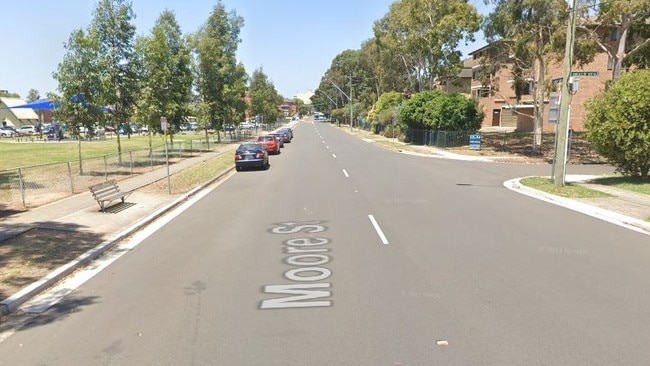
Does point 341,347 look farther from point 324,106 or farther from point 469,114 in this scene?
point 324,106

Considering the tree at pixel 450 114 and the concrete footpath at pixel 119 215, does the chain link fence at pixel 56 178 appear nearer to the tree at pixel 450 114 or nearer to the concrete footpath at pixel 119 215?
the concrete footpath at pixel 119 215

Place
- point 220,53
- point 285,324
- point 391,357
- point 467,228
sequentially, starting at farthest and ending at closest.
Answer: point 220,53 → point 467,228 → point 285,324 → point 391,357

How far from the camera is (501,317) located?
17.2 ft

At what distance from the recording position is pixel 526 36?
2825cm

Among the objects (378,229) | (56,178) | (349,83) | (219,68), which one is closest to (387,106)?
(219,68)

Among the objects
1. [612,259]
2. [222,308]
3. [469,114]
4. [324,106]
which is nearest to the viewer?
[222,308]

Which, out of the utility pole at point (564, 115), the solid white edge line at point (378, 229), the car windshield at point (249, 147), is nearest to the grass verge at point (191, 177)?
the car windshield at point (249, 147)

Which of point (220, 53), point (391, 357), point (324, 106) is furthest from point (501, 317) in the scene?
point (324, 106)

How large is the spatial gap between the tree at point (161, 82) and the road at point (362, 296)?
586 inches

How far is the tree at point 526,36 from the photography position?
26.5 meters

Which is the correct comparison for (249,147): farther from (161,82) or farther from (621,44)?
(621,44)

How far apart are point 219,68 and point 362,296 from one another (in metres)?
37.0

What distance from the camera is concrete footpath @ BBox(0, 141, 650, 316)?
28.9 ft

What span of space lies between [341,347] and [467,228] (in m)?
5.96
